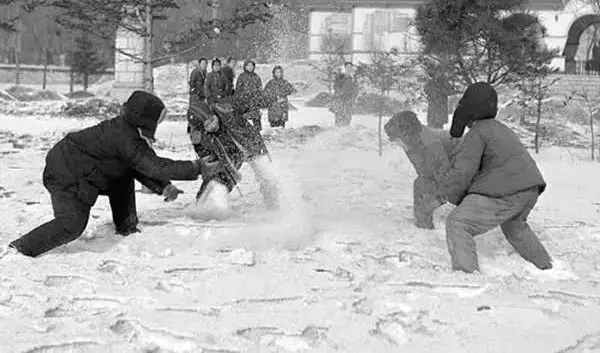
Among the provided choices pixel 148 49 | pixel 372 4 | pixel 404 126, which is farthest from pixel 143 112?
pixel 372 4

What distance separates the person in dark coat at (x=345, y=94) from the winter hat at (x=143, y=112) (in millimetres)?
11871

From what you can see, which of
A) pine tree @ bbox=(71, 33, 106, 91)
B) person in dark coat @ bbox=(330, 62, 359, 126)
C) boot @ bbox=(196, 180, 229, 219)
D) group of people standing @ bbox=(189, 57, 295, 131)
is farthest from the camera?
pine tree @ bbox=(71, 33, 106, 91)

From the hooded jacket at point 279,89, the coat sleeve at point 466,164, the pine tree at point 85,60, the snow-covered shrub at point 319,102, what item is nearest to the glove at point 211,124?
the coat sleeve at point 466,164

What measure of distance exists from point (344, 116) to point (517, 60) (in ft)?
14.6

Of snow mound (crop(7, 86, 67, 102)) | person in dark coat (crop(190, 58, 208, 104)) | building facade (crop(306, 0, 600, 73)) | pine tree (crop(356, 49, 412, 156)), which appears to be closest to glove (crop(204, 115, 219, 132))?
pine tree (crop(356, 49, 412, 156))

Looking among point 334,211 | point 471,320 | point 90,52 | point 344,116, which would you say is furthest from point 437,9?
point 90,52

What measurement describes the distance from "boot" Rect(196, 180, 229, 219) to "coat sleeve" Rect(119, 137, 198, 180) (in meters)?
1.45

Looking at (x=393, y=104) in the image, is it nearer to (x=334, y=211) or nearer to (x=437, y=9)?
(x=437, y=9)

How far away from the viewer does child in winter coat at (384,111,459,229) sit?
6188 mm

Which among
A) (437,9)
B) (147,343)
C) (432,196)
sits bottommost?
(147,343)

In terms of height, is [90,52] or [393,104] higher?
[90,52]

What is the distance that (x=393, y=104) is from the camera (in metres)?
16.1

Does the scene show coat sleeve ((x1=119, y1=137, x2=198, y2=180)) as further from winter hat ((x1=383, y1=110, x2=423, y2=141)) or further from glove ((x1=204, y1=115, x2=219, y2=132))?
winter hat ((x1=383, y1=110, x2=423, y2=141))

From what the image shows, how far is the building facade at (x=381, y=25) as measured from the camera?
3322cm
